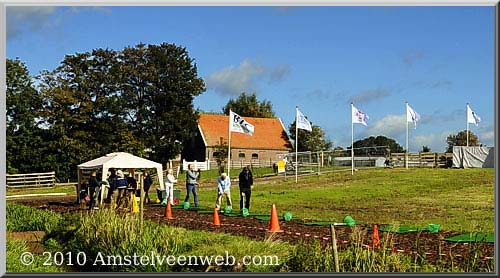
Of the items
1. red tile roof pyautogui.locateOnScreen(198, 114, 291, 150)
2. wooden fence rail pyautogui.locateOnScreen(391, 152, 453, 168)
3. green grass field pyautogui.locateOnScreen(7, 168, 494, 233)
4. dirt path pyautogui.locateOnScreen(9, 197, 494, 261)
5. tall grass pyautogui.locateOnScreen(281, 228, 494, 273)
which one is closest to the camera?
tall grass pyautogui.locateOnScreen(281, 228, 494, 273)

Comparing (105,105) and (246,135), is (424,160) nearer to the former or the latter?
(246,135)

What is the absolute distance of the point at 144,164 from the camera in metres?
22.1

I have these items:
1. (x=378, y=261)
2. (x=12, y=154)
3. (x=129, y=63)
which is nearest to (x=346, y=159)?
(x=129, y=63)

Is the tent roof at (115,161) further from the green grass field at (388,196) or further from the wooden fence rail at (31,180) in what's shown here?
the green grass field at (388,196)

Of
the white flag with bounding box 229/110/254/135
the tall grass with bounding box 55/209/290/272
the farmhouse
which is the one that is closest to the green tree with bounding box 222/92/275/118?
the farmhouse

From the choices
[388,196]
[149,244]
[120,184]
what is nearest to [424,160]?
[388,196]

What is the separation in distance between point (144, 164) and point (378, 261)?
12598 millimetres

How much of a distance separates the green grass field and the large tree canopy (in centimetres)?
309

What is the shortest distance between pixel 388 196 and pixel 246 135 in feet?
35.1

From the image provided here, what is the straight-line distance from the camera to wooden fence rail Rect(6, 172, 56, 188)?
17077 millimetres

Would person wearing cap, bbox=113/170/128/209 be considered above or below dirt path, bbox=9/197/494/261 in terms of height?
above

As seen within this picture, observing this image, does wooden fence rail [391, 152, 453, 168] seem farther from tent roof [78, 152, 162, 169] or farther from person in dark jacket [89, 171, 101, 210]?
person in dark jacket [89, 171, 101, 210]

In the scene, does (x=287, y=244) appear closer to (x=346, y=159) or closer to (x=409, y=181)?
(x=409, y=181)

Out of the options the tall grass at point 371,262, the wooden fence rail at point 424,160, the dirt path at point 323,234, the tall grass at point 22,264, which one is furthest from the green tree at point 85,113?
the wooden fence rail at point 424,160
